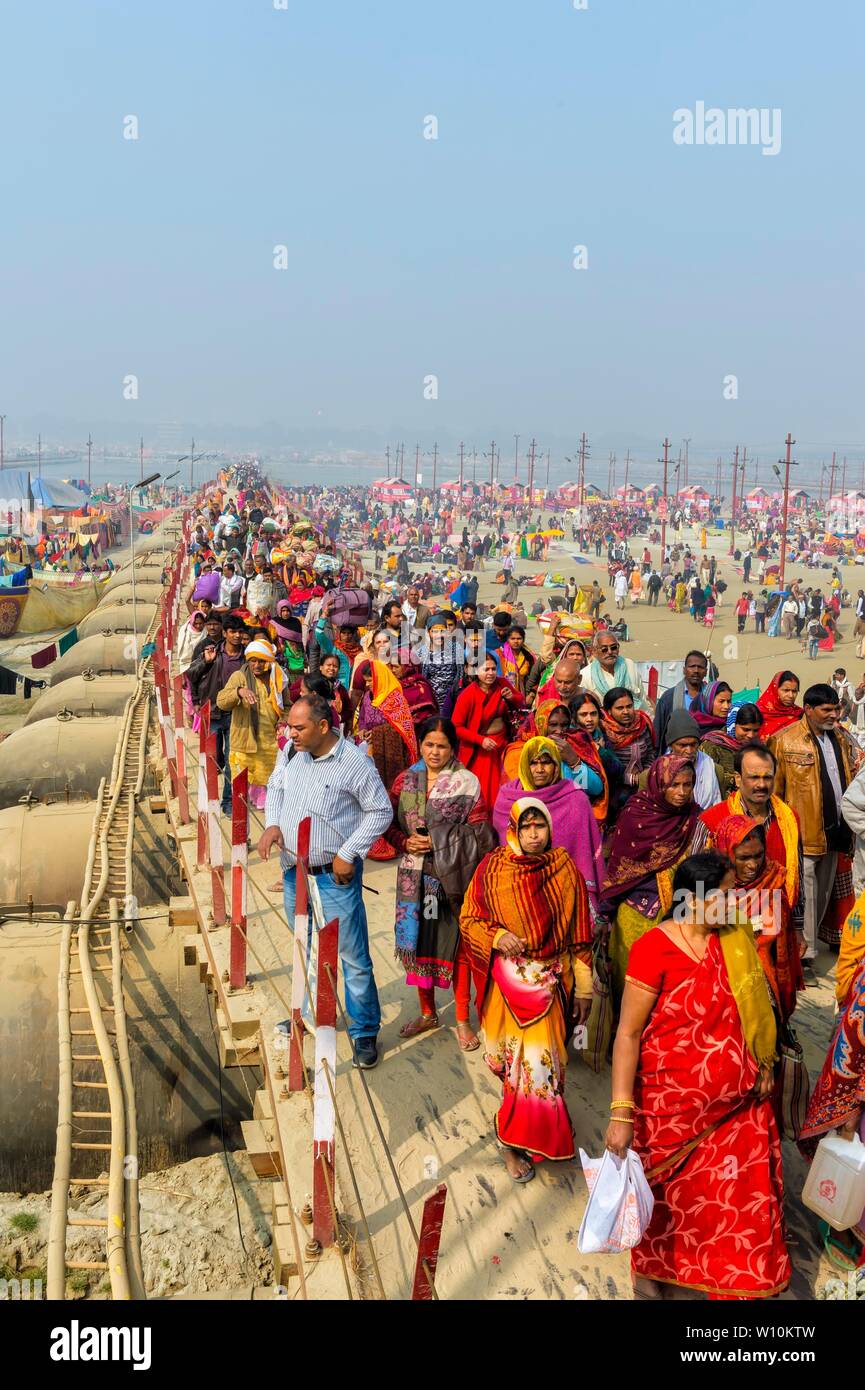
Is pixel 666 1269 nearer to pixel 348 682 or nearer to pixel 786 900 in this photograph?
pixel 786 900

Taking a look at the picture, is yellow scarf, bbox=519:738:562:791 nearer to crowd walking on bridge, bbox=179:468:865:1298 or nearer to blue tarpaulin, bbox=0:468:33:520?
crowd walking on bridge, bbox=179:468:865:1298

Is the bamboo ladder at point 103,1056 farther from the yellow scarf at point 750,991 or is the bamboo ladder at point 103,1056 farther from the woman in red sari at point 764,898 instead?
the woman in red sari at point 764,898

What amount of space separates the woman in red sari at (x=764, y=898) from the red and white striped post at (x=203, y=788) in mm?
3250

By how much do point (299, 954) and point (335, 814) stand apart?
60 centimetres

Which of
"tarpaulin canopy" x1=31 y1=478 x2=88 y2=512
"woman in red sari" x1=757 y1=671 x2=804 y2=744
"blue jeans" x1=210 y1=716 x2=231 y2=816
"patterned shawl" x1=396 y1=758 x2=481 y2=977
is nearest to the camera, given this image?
"patterned shawl" x1=396 y1=758 x2=481 y2=977

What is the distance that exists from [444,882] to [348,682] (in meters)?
4.22

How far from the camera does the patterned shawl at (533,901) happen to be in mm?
4094

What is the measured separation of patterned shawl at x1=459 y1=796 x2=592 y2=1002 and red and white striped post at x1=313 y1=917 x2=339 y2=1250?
80 cm

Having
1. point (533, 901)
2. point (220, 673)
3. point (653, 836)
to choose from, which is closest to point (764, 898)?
point (653, 836)

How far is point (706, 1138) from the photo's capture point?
354 centimetres

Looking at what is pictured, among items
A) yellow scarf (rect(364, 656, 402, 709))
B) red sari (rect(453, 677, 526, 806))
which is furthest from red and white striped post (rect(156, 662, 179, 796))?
red sari (rect(453, 677, 526, 806))

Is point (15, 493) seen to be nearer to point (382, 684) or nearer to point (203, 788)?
point (382, 684)

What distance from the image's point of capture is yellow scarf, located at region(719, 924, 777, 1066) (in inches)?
137
